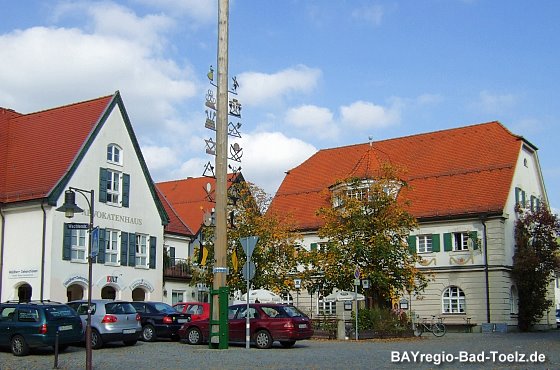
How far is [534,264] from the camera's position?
44.9m

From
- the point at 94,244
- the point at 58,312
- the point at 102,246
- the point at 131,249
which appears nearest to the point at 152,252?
the point at 131,249

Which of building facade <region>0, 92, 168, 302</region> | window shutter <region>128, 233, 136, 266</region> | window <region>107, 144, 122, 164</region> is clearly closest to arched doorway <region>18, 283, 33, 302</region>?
building facade <region>0, 92, 168, 302</region>

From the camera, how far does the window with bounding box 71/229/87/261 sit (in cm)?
3669

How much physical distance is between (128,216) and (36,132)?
6923 mm

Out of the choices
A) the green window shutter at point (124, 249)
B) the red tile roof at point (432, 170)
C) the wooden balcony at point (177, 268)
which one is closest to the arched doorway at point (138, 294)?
the green window shutter at point (124, 249)

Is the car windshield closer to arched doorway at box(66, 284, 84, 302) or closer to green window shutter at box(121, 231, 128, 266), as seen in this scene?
arched doorway at box(66, 284, 84, 302)

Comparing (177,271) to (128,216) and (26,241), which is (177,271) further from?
(26,241)

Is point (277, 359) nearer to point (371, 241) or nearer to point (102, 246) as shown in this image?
point (371, 241)

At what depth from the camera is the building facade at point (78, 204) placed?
35.9 meters

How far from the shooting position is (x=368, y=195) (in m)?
38.4

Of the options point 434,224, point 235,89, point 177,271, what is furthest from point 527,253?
point 235,89

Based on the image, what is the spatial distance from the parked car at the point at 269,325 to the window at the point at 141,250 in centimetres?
1615

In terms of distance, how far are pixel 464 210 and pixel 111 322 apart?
2734 cm

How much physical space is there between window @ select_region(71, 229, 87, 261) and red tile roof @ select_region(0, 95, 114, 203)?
2.59 meters
